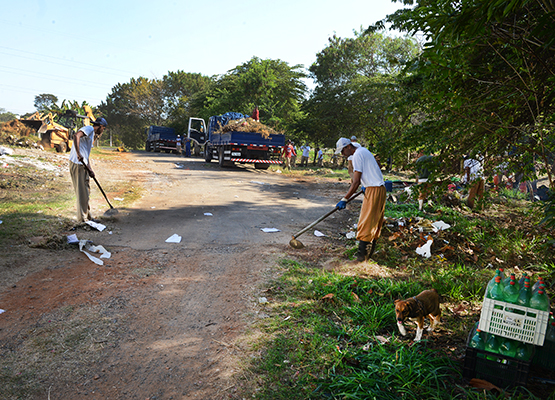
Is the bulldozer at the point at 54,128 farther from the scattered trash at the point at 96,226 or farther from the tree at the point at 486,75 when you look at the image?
the tree at the point at 486,75

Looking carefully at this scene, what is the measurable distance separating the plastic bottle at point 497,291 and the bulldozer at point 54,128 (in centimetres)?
1869

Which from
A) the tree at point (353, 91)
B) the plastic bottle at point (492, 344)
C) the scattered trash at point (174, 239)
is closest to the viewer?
the plastic bottle at point (492, 344)

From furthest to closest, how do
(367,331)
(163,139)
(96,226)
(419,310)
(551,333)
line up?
(163,139)
(96,226)
(367,331)
(419,310)
(551,333)

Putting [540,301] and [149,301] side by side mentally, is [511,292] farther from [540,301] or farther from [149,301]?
[149,301]

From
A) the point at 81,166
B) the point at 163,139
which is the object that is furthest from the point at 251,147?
the point at 163,139

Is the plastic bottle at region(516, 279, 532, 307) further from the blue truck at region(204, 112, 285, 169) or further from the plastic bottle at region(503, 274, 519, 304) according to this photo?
the blue truck at region(204, 112, 285, 169)

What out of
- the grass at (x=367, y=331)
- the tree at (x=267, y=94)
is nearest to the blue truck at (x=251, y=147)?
the tree at (x=267, y=94)

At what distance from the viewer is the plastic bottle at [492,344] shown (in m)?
2.27

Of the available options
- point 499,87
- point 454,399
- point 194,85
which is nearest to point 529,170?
point 499,87

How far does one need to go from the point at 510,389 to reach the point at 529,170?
277 cm

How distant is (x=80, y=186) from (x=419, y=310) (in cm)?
518

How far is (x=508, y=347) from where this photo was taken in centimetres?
225

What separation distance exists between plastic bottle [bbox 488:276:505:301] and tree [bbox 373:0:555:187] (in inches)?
51.5

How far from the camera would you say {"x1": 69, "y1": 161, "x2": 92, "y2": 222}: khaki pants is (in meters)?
5.51
